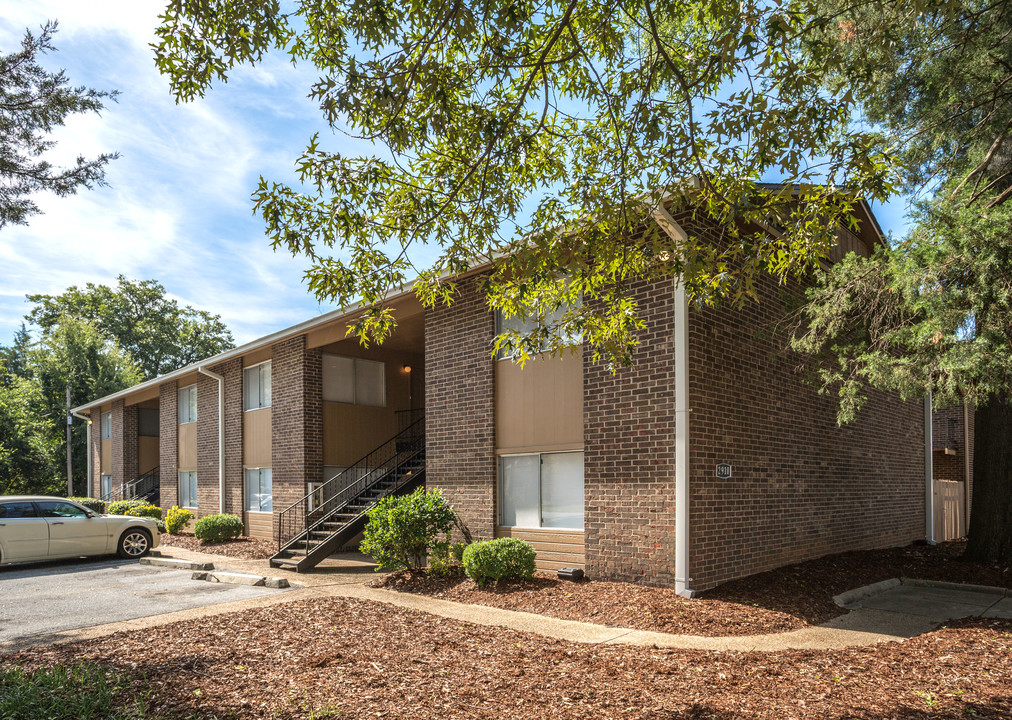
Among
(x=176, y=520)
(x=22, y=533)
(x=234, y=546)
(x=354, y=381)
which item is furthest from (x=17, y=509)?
(x=354, y=381)

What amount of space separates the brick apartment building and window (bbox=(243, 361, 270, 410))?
0.07 meters

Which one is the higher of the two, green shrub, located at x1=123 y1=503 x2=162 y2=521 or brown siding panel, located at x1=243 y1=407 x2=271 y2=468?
brown siding panel, located at x1=243 y1=407 x2=271 y2=468

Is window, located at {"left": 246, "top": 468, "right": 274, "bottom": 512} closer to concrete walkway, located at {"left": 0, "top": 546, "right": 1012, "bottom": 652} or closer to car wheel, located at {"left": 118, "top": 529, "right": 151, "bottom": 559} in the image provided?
car wheel, located at {"left": 118, "top": 529, "right": 151, "bottom": 559}

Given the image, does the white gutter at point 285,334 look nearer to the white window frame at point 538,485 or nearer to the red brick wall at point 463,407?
the red brick wall at point 463,407

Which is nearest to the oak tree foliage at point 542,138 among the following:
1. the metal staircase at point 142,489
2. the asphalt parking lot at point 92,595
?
the asphalt parking lot at point 92,595

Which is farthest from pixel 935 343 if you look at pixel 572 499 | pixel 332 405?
pixel 332 405

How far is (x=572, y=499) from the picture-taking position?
10969mm

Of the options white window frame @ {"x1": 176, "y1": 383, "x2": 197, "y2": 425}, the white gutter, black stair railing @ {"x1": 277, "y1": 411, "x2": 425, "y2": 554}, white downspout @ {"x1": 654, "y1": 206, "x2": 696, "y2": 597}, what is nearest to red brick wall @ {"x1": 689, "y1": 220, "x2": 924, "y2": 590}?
white downspout @ {"x1": 654, "y1": 206, "x2": 696, "y2": 597}

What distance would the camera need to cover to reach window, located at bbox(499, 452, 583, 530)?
10969 millimetres

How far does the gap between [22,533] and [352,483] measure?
21.3 feet

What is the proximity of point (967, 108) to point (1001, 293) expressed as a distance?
4.01 m

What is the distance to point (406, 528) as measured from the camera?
453 inches

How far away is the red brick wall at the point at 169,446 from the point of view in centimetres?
2345

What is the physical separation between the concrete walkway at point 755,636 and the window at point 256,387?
7.86m
